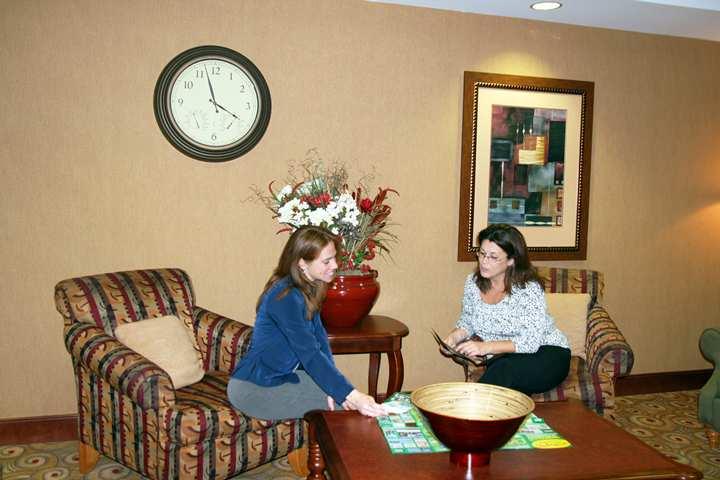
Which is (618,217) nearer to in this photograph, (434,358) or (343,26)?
(434,358)

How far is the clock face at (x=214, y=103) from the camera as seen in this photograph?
3605 mm

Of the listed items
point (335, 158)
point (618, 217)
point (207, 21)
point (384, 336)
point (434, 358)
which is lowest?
point (434, 358)

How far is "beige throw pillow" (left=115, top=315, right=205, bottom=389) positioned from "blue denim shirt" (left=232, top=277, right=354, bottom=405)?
0.42 meters

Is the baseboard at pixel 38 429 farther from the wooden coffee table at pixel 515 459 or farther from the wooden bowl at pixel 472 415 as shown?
the wooden bowl at pixel 472 415

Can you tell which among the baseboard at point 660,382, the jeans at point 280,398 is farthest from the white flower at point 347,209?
the baseboard at point 660,382

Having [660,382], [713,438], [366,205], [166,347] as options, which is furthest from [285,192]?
[660,382]

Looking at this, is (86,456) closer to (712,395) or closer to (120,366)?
(120,366)

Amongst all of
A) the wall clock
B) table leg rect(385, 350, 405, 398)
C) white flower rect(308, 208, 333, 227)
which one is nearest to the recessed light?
the wall clock

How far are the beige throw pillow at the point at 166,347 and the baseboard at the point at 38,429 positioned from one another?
37.8 inches

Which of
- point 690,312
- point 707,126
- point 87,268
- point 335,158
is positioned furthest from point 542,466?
point 707,126

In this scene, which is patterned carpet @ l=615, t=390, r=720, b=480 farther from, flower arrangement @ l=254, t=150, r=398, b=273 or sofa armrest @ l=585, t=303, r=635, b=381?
flower arrangement @ l=254, t=150, r=398, b=273

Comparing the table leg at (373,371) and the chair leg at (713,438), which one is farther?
the table leg at (373,371)

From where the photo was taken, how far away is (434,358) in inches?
166

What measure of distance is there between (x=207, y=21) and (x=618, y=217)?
304 centimetres
